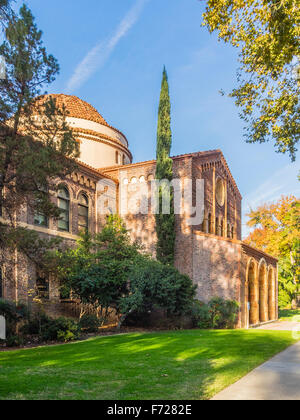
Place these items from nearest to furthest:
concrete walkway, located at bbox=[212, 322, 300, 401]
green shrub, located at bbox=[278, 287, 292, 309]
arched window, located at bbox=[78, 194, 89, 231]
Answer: concrete walkway, located at bbox=[212, 322, 300, 401], arched window, located at bbox=[78, 194, 89, 231], green shrub, located at bbox=[278, 287, 292, 309]

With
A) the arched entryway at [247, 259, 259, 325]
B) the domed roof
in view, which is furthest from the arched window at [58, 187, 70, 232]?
the arched entryway at [247, 259, 259, 325]

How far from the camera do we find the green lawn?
6.33 metres

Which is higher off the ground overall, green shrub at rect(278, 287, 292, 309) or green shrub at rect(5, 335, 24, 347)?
green shrub at rect(5, 335, 24, 347)

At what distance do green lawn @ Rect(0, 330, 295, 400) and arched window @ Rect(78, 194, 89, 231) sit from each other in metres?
11.4

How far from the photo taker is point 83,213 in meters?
23.8

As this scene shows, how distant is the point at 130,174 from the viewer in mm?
26703

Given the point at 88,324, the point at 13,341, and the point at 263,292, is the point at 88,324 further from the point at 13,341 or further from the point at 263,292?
the point at 263,292

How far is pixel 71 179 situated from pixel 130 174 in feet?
17.1

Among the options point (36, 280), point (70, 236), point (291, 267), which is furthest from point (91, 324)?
point (291, 267)

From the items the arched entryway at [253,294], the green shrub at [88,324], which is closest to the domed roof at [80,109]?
the arched entryway at [253,294]

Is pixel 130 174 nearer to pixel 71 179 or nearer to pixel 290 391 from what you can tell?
pixel 71 179

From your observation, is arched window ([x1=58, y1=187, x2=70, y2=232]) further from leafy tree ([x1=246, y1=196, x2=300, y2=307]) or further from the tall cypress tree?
leafy tree ([x1=246, y1=196, x2=300, y2=307])

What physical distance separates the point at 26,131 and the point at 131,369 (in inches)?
269

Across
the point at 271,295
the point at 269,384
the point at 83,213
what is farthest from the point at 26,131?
the point at 271,295
